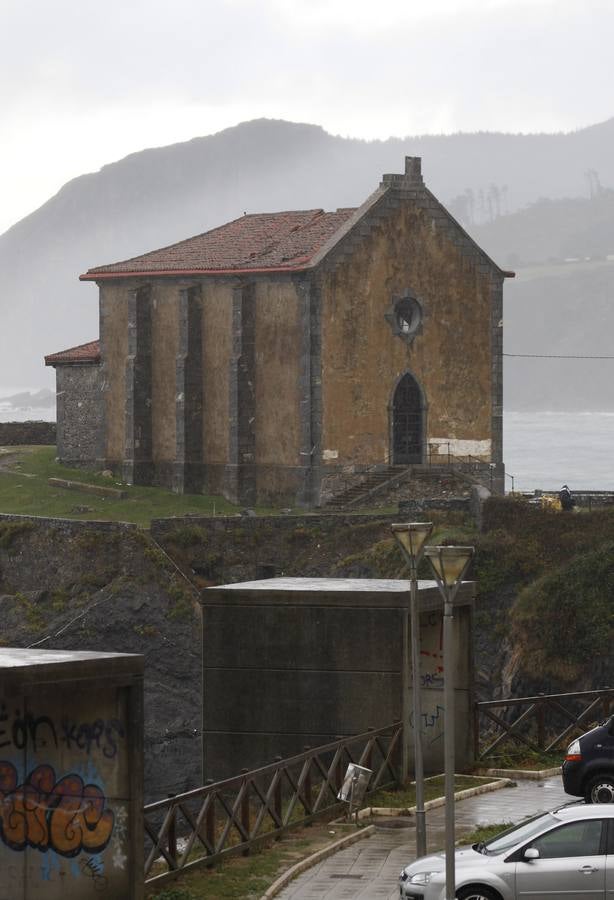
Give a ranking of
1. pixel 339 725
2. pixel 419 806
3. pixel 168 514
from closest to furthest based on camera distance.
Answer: pixel 419 806
pixel 339 725
pixel 168 514

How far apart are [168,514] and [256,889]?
3544 cm

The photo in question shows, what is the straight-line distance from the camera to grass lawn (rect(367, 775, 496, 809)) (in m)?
24.7

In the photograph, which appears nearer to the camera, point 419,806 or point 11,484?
point 419,806

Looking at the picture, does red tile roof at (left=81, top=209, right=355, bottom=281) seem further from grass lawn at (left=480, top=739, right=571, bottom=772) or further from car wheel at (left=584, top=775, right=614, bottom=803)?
car wheel at (left=584, top=775, right=614, bottom=803)

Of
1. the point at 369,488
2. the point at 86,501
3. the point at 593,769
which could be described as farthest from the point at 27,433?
the point at 593,769

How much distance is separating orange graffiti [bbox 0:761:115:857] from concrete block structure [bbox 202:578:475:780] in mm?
7923

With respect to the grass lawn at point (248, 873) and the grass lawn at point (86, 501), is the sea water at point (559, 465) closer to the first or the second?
the grass lawn at point (86, 501)

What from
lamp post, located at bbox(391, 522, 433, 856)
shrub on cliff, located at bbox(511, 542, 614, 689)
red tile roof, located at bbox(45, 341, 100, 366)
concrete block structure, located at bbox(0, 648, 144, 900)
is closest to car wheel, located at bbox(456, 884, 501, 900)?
lamp post, located at bbox(391, 522, 433, 856)

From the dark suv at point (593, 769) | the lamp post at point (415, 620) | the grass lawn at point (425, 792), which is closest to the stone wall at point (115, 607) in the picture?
the grass lawn at point (425, 792)

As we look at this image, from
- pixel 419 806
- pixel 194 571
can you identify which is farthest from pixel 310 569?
pixel 419 806

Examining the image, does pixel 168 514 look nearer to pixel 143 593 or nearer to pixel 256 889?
pixel 143 593

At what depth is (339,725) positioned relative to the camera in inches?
1028

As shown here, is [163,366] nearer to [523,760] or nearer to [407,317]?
[407,317]

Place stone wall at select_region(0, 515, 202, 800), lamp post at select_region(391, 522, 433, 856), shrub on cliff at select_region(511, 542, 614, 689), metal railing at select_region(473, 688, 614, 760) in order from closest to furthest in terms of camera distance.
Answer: lamp post at select_region(391, 522, 433, 856)
metal railing at select_region(473, 688, 614, 760)
shrub on cliff at select_region(511, 542, 614, 689)
stone wall at select_region(0, 515, 202, 800)
